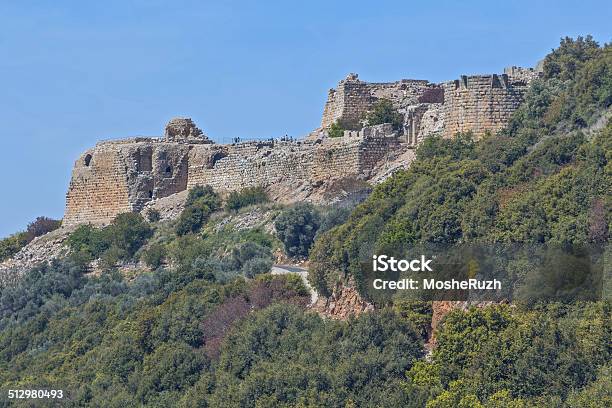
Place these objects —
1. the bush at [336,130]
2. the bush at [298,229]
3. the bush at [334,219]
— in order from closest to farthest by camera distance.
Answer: the bush at [334,219]
the bush at [298,229]
the bush at [336,130]

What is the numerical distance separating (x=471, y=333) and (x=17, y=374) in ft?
48.3

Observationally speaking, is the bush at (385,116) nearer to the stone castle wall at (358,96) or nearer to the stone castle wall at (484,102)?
the stone castle wall at (358,96)

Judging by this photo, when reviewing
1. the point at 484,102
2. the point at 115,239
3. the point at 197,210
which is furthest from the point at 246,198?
the point at 484,102

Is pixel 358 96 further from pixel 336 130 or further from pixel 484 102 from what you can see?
pixel 484 102

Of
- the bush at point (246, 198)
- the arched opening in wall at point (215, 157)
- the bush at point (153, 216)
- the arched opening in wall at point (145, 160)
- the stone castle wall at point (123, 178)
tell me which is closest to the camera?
the bush at point (246, 198)

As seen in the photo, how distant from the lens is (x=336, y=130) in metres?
55.4

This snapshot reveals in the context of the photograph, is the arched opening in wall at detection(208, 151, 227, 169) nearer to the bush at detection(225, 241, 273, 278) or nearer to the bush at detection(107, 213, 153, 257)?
the bush at detection(107, 213, 153, 257)

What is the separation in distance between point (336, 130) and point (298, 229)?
663cm

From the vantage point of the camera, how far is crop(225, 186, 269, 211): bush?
2153 inches

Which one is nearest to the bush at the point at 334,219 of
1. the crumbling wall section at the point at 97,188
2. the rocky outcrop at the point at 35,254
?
the rocky outcrop at the point at 35,254

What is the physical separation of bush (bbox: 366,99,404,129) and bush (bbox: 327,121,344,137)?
30.3 inches

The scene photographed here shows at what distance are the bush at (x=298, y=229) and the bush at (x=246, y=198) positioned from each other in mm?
5047

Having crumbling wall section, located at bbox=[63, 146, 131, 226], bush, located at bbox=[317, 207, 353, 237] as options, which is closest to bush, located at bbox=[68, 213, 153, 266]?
crumbling wall section, located at bbox=[63, 146, 131, 226]

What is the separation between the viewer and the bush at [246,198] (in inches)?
2153
